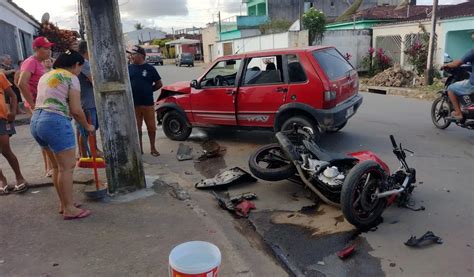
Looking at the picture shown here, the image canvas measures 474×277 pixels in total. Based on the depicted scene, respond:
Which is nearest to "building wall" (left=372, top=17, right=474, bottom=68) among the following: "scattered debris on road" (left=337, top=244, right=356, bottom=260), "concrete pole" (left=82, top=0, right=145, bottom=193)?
"scattered debris on road" (left=337, top=244, right=356, bottom=260)

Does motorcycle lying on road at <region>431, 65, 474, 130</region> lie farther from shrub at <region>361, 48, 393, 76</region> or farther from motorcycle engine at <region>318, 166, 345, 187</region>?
shrub at <region>361, 48, 393, 76</region>

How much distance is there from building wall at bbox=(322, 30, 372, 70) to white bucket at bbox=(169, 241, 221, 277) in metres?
20.0

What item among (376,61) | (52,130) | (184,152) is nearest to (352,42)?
(376,61)

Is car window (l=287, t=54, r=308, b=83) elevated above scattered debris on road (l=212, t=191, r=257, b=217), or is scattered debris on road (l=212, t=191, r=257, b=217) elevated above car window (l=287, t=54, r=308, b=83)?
car window (l=287, t=54, r=308, b=83)

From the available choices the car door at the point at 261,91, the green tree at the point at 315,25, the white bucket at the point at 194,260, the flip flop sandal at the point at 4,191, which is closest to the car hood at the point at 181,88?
the car door at the point at 261,91

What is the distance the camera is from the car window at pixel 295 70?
6.65m

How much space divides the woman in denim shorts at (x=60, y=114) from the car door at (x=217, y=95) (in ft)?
11.7

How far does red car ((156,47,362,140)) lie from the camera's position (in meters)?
6.56

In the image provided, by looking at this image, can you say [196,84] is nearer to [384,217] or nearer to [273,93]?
[273,93]

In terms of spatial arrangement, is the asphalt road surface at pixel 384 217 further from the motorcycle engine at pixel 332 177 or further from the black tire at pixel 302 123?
the black tire at pixel 302 123

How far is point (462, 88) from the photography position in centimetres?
741

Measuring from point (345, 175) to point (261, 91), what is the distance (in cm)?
304

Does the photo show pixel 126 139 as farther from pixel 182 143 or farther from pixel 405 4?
pixel 405 4

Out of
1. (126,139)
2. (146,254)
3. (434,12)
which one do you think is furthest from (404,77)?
(146,254)
